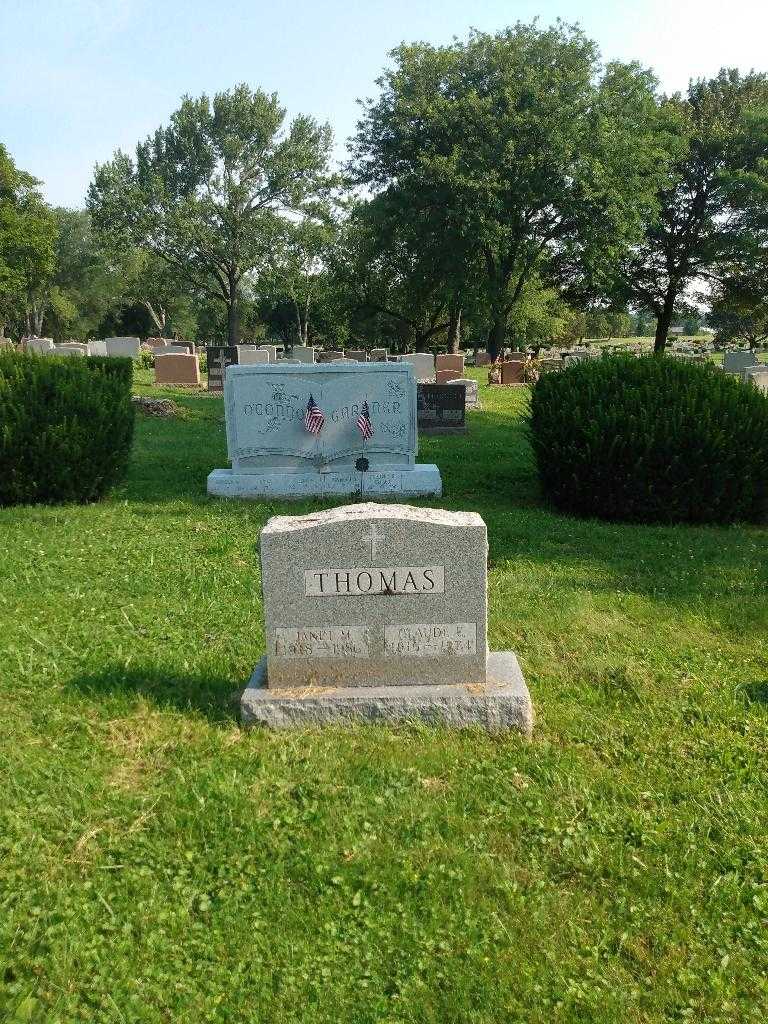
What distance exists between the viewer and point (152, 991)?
248 cm

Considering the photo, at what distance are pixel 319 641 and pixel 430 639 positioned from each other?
543 mm

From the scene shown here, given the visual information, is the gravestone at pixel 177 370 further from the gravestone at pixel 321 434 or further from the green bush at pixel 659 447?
the green bush at pixel 659 447

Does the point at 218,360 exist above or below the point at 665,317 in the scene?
below

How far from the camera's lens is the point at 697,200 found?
3712 cm

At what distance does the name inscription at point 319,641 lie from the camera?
4047mm

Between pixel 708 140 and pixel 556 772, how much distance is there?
3876cm

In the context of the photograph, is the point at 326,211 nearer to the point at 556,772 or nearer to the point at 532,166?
the point at 532,166

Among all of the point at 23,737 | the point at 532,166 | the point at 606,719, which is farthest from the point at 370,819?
the point at 532,166

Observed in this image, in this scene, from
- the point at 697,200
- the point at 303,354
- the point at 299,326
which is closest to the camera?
the point at 303,354

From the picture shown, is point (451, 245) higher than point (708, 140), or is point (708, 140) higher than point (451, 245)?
point (708, 140)

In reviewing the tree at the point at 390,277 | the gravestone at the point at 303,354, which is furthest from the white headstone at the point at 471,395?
the tree at the point at 390,277

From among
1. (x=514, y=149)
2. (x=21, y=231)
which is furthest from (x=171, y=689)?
(x=21, y=231)

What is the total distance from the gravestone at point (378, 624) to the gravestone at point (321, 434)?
5.85 meters

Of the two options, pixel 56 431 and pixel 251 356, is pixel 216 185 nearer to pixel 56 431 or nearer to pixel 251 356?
pixel 251 356
